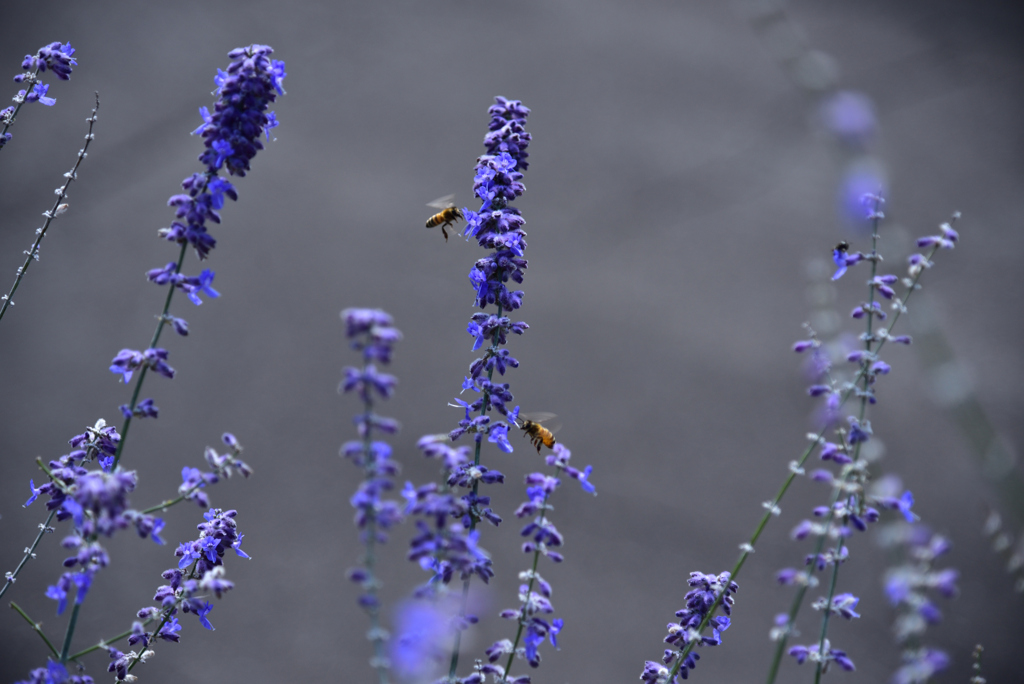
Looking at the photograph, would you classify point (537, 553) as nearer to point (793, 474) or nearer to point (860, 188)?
point (793, 474)

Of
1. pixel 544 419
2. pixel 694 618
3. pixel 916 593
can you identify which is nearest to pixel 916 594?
pixel 916 593

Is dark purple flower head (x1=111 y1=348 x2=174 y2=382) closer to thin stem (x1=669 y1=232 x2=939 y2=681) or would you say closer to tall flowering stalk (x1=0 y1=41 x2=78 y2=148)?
tall flowering stalk (x1=0 y1=41 x2=78 y2=148)

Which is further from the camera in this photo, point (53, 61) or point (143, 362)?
point (53, 61)

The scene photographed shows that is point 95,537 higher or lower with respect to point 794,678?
lower

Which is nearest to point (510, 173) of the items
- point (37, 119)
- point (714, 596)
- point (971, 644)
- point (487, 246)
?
point (487, 246)

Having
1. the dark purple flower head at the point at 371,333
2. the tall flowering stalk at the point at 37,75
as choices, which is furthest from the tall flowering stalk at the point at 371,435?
the tall flowering stalk at the point at 37,75

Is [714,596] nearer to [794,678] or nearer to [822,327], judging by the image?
[822,327]

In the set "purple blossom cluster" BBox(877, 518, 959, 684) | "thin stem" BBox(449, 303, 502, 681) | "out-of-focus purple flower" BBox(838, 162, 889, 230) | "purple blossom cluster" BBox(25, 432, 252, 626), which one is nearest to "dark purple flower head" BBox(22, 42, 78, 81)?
"purple blossom cluster" BBox(25, 432, 252, 626)
